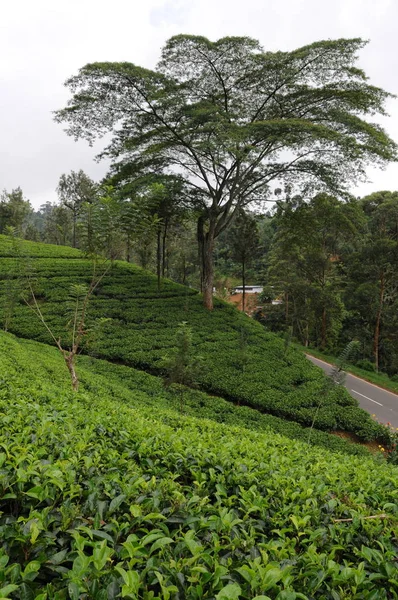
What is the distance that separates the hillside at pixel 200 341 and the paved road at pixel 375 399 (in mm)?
2443

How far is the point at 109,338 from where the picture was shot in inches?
491

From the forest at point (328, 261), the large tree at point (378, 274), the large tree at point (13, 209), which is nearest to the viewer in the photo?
the forest at point (328, 261)

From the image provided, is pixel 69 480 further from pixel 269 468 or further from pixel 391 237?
pixel 391 237

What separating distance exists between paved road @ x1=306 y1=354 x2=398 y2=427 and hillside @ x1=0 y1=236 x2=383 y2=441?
2443mm

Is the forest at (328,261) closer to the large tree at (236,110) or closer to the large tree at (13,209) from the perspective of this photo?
the large tree at (236,110)

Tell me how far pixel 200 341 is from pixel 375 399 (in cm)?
736

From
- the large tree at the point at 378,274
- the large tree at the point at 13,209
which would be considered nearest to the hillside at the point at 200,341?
the large tree at the point at 378,274

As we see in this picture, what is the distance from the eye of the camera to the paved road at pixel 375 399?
40.6ft

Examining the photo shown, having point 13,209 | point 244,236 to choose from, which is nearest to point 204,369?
point 244,236

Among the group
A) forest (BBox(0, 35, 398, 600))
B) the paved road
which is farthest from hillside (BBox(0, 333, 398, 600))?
the paved road

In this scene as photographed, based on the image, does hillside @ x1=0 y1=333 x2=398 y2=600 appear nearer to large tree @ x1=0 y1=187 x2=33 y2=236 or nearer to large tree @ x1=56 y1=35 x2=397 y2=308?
large tree @ x1=56 y1=35 x2=397 y2=308

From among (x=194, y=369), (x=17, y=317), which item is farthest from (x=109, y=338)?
(x=194, y=369)

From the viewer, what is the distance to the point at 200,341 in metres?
13.1

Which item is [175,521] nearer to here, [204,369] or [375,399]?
[204,369]
